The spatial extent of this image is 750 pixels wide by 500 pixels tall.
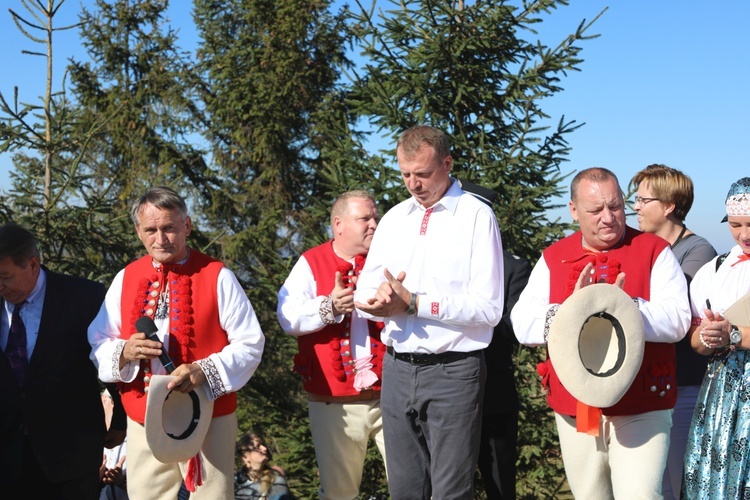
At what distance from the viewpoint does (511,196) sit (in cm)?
634

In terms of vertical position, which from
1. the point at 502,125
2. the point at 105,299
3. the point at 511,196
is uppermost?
the point at 502,125

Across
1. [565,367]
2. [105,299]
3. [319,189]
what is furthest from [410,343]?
[319,189]

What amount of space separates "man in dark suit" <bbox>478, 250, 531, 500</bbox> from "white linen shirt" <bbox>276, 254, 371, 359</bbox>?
77 centimetres

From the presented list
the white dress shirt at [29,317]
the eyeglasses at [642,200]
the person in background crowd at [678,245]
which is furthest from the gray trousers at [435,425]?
the white dress shirt at [29,317]

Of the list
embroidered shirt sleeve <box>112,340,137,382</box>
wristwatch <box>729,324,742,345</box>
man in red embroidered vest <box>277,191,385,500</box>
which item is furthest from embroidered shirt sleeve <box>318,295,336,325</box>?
wristwatch <box>729,324,742,345</box>

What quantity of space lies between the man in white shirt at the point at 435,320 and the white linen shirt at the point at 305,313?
25.7 inches

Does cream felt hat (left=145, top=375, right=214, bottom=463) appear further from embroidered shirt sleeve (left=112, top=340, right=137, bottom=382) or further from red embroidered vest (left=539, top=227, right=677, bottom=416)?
red embroidered vest (left=539, top=227, right=677, bottom=416)

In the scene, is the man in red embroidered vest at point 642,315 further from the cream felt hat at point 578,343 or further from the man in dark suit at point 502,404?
the man in dark suit at point 502,404

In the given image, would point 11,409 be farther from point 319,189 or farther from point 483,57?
point 319,189

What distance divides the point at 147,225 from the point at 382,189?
2.60m

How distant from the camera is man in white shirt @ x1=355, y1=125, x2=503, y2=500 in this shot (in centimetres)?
387

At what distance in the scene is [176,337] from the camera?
428 cm

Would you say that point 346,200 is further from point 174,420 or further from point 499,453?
point 499,453

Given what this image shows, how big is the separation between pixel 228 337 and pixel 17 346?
1220 millimetres
